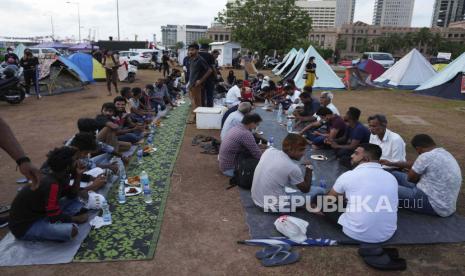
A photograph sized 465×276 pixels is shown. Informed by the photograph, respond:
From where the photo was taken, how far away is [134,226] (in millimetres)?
3996

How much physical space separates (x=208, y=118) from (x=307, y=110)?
8.72 ft

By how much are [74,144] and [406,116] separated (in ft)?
35.3

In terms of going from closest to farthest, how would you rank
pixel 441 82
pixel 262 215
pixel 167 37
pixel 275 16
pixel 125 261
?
pixel 125 261, pixel 262 215, pixel 441 82, pixel 275 16, pixel 167 37

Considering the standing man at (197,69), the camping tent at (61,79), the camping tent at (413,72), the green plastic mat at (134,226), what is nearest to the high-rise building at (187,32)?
the camping tent at (413,72)

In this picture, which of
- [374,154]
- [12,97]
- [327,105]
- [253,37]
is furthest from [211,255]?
[253,37]

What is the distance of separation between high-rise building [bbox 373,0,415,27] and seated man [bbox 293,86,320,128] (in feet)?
603

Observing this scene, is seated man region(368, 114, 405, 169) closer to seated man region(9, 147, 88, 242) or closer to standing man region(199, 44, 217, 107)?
seated man region(9, 147, 88, 242)

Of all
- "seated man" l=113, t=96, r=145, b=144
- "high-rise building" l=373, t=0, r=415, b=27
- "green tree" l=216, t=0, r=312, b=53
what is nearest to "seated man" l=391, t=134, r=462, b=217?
"seated man" l=113, t=96, r=145, b=144

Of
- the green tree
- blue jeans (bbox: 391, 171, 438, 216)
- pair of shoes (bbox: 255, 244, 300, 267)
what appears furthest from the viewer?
the green tree

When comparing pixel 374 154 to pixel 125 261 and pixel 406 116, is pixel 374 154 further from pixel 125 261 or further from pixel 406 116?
pixel 406 116

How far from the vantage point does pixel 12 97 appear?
11.5m

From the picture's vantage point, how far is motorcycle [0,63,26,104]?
11.2 meters

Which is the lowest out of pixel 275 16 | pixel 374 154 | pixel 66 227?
pixel 66 227

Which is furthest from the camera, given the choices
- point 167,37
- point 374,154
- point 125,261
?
point 167,37
